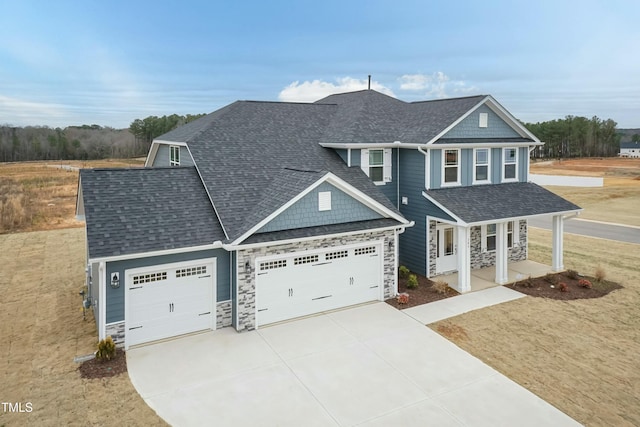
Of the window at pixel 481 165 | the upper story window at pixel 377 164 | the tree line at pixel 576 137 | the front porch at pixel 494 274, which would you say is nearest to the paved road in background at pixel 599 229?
the front porch at pixel 494 274

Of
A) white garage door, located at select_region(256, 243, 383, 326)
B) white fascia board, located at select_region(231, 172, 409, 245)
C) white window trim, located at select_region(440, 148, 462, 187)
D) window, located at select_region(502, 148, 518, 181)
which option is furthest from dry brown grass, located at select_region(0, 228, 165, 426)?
window, located at select_region(502, 148, 518, 181)

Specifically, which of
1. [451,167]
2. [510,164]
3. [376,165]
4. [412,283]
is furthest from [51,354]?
[510,164]

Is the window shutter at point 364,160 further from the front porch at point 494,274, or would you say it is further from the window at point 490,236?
the window at point 490,236

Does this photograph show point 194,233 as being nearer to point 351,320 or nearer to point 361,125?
point 351,320

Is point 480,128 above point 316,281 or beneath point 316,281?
above

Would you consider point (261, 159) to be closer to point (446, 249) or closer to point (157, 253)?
point (157, 253)
